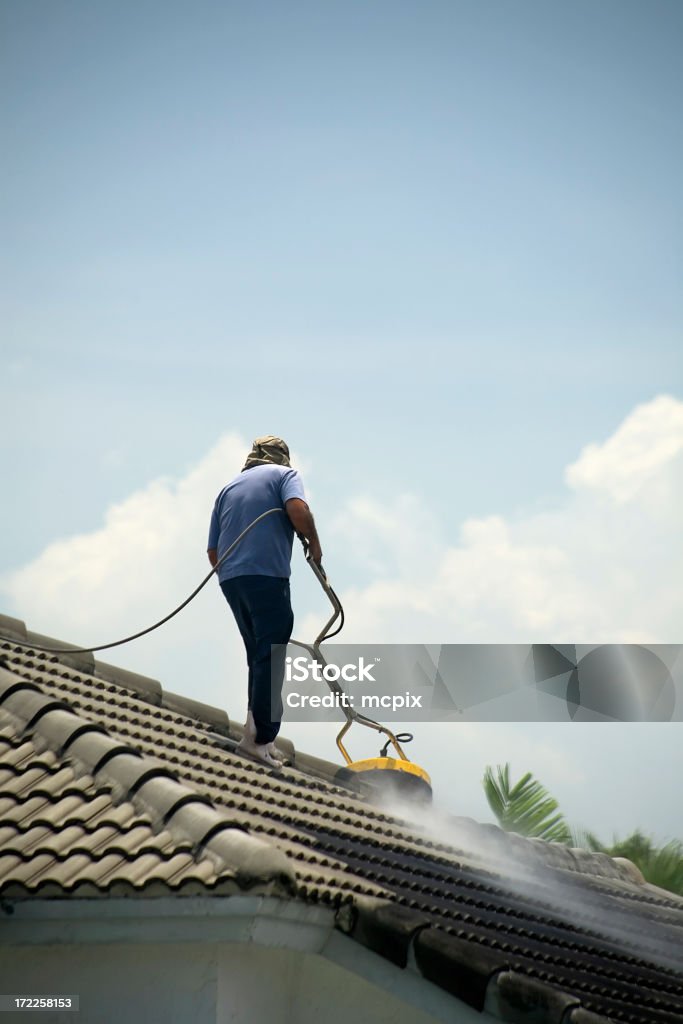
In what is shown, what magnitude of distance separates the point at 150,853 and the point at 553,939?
2.32 meters

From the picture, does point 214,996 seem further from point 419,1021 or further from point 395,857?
point 395,857

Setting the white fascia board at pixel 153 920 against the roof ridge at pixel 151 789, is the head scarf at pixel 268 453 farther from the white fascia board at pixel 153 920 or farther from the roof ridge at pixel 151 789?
the white fascia board at pixel 153 920

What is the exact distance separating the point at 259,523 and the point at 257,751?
130 centimetres

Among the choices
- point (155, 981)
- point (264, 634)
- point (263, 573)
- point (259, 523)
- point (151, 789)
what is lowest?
point (155, 981)

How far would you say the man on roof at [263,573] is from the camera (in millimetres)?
6328

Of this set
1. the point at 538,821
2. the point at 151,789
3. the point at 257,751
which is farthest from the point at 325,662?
the point at 538,821

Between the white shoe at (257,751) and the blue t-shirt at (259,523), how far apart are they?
→ 3.15 feet

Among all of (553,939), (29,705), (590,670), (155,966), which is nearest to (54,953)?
(155,966)

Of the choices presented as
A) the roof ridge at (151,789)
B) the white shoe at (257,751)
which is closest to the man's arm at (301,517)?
the white shoe at (257,751)

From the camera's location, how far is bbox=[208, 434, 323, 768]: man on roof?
6.33 m

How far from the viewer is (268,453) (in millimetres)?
6957

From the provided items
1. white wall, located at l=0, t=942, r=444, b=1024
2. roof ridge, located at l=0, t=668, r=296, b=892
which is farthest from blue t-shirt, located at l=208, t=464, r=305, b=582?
white wall, located at l=0, t=942, r=444, b=1024

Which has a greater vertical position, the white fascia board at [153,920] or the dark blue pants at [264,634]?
the dark blue pants at [264,634]

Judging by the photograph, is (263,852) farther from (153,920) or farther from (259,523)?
(259,523)
